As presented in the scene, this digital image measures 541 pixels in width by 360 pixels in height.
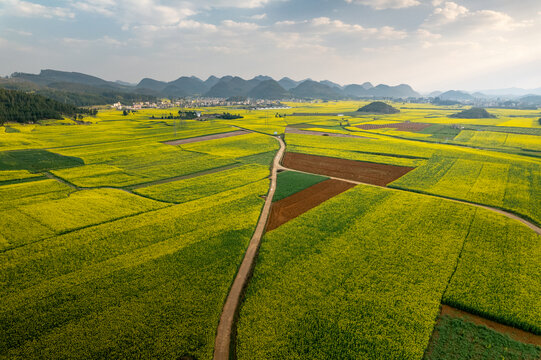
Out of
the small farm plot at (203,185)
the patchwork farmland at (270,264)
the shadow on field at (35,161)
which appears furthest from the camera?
the shadow on field at (35,161)

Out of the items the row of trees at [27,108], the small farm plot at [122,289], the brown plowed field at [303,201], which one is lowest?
the small farm plot at [122,289]

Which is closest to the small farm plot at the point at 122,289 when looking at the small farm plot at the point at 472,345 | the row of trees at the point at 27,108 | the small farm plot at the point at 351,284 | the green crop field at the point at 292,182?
the small farm plot at the point at 351,284

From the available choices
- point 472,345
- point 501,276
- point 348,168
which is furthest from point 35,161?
point 501,276

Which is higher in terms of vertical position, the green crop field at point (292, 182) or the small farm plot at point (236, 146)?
the small farm plot at point (236, 146)

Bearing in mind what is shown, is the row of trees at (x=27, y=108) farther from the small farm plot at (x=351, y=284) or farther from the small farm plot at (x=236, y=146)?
the small farm plot at (x=351, y=284)

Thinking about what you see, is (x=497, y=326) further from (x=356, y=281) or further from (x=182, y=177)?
(x=182, y=177)

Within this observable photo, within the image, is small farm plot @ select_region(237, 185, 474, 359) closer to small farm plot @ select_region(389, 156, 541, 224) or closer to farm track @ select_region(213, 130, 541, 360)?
farm track @ select_region(213, 130, 541, 360)

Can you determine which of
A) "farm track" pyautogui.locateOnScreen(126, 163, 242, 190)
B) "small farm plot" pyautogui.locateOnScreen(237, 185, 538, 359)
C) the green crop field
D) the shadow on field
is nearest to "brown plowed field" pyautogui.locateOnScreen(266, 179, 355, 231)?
the green crop field
